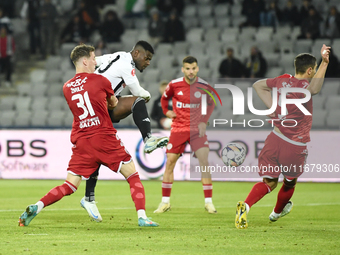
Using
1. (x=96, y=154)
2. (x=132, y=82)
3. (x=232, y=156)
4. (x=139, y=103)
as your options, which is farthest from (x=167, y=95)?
(x=96, y=154)

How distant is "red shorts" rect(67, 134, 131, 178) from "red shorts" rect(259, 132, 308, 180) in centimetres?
153

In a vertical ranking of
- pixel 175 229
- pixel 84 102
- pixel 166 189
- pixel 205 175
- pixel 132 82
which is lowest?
pixel 166 189

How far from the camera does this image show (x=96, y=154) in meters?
6.23

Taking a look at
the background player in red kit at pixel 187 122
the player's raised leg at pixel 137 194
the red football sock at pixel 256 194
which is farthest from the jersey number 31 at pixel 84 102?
the background player in red kit at pixel 187 122

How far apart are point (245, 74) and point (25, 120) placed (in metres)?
6.29

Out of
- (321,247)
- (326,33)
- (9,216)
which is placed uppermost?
(326,33)

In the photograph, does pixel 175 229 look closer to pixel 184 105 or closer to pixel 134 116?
pixel 134 116

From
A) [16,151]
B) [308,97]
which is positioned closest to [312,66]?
[308,97]

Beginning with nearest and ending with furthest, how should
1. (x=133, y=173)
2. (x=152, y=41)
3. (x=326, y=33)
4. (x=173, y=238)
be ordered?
(x=173, y=238)
(x=133, y=173)
(x=326, y=33)
(x=152, y=41)

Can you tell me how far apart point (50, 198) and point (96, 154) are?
67 centimetres

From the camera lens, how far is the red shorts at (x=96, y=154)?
6.22 meters

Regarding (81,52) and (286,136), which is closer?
(81,52)

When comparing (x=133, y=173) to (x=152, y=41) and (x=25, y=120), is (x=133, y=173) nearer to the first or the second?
(x=25, y=120)

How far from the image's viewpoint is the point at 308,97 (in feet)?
21.1
